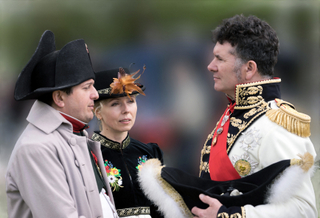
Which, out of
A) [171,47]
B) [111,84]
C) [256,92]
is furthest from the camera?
[171,47]

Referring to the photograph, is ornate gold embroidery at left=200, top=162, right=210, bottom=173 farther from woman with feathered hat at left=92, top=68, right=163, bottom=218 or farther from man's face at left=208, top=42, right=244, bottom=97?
woman with feathered hat at left=92, top=68, right=163, bottom=218

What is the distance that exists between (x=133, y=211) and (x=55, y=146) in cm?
107

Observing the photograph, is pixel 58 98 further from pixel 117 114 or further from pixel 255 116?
pixel 255 116

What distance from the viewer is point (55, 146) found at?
6.06ft

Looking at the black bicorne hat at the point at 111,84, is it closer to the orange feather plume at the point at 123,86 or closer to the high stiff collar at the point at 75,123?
the orange feather plume at the point at 123,86

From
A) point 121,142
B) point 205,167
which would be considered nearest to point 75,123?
point 121,142

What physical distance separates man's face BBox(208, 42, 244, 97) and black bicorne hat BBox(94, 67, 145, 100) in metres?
0.68

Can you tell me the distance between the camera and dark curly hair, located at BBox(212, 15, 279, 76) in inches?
87.2

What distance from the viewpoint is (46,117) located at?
6.39 ft

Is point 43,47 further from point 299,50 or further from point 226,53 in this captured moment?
point 299,50

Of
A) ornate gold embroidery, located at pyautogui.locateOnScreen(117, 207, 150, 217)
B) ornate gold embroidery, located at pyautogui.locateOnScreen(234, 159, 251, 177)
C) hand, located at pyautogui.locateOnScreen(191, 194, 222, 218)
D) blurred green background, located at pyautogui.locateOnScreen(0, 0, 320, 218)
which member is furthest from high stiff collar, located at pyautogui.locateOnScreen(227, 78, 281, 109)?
blurred green background, located at pyautogui.locateOnScreen(0, 0, 320, 218)

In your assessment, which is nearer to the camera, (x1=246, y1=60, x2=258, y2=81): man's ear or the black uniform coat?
(x1=246, y1=60, x2=258, y2=81): man's ear

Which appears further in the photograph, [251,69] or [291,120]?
[251,69]

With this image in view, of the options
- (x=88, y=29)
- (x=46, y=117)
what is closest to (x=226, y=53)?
(x=46, y=117)
